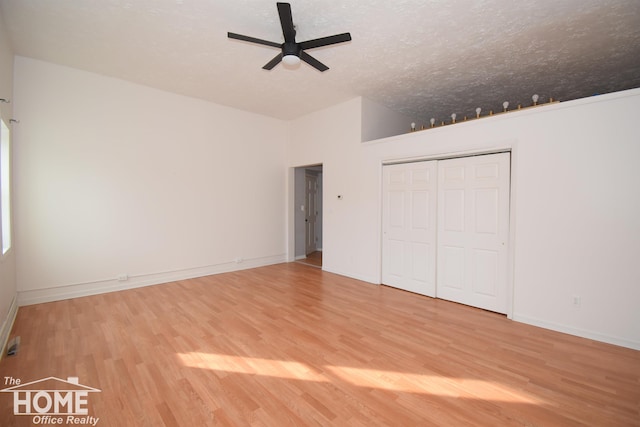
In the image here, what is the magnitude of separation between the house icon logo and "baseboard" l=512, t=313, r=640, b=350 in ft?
14.5

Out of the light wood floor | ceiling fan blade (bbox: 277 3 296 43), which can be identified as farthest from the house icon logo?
ceiling fan blade (bbox: 277 3 296 43)

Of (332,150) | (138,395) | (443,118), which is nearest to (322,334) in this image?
(138,395)

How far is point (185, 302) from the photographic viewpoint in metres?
4.03

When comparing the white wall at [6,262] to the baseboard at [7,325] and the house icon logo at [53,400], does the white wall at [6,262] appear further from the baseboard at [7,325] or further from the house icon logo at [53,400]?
the house icon logo at [53,400]

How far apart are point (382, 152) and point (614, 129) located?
2869 millimetres

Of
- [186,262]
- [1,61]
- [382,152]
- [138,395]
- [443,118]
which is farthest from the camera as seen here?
[443,118]

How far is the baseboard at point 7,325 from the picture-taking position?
8.70ft

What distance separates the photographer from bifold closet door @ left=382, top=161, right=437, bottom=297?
14.5 feet

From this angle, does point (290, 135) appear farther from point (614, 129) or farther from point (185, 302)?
point (614, 129)

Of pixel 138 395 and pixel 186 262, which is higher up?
pixel 186 262

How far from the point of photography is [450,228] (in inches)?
164

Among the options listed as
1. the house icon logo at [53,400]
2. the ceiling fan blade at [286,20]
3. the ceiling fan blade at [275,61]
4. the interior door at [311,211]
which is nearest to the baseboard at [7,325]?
the house icon logo at [53,400]

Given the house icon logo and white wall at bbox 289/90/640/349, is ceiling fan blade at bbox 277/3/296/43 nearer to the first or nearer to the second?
white wall at bbox 289/90/640/349

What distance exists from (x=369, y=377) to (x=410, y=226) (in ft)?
9.41
